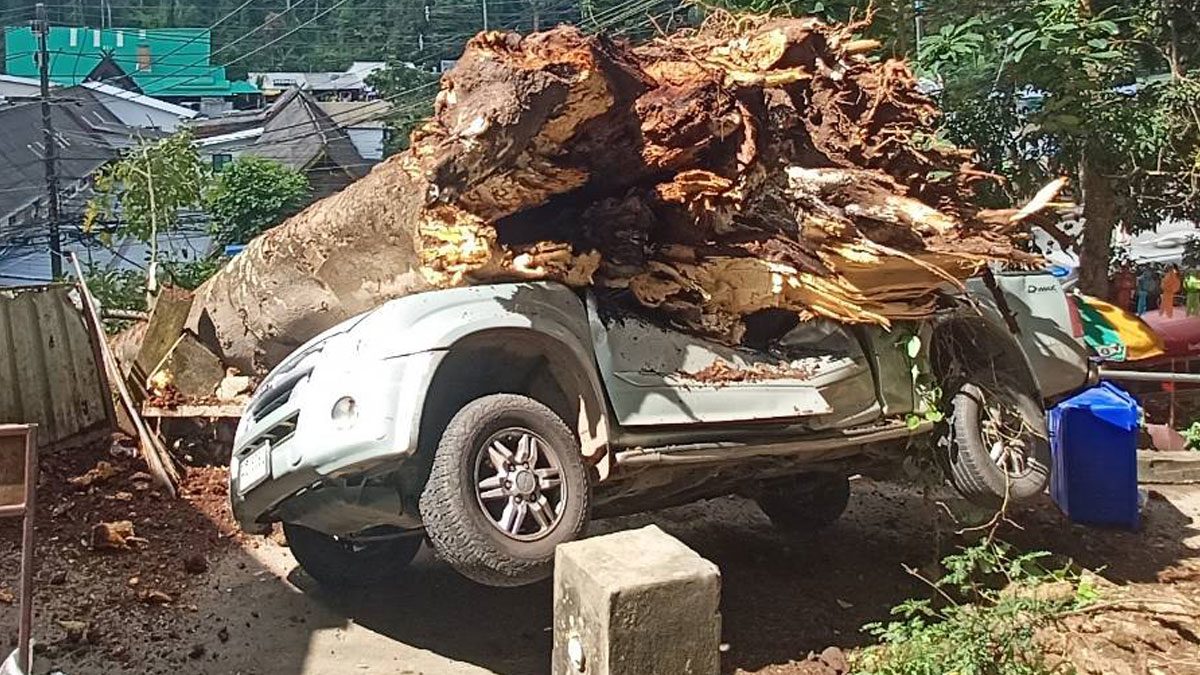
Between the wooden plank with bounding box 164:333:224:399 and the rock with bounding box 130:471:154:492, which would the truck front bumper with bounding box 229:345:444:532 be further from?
the wooden plank with bounding box 164:333:224:399

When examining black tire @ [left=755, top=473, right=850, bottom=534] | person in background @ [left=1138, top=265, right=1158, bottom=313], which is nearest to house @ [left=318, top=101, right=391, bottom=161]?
person in background @ [left=1138, top=265, right=1158, bottom=313]

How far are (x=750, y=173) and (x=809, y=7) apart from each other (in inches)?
145

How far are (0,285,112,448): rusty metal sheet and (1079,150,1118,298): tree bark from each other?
795 centimetres

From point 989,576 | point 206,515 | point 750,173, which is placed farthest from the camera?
point 206,515

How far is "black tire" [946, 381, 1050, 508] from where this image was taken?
220 inches

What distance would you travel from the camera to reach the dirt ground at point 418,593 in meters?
4.71

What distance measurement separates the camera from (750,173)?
16.2 feet

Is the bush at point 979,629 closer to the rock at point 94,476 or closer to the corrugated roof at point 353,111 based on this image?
the rock at point 94,476

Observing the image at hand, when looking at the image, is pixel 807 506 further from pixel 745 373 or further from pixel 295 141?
pixel 295 141

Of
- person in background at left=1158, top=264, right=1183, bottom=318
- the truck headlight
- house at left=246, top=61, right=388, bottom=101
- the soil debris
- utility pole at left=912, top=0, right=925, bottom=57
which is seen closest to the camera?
the truck headlight

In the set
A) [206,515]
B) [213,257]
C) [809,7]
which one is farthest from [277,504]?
[213,257]

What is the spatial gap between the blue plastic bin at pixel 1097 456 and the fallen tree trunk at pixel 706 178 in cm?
175

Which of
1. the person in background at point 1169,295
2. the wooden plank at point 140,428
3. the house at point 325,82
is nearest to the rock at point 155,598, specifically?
the wooden plank at point 140,428

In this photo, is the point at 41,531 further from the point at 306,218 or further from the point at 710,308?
the point at 710,308
